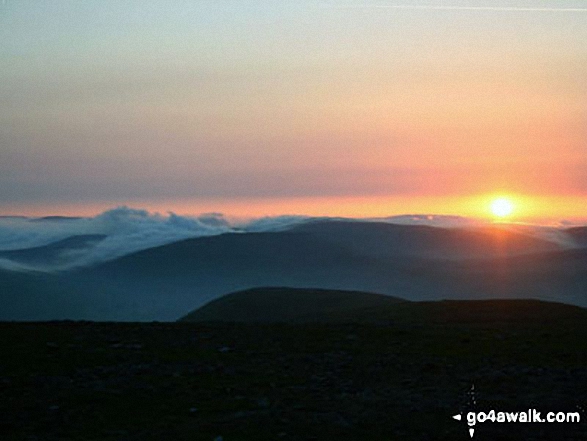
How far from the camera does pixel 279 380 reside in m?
23.8

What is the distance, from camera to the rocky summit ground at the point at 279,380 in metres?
19.0

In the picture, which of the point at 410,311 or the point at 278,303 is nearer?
the point at 410,311

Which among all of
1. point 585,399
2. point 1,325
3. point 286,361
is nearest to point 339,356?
point 286,361

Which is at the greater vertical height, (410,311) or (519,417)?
(410,311)

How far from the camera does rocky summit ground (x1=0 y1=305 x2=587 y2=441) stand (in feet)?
62.4

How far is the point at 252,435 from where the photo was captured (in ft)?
60.3

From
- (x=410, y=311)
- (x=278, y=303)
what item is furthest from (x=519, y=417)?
(x=278, y=303)

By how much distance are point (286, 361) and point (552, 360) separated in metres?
7.93

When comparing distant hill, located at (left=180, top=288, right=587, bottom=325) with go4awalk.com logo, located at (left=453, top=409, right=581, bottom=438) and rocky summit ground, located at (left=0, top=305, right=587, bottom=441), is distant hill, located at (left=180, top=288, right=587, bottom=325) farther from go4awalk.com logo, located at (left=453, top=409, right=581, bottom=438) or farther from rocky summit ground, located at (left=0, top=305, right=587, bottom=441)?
go4awalk.com logo, located at (left=453, top=409, right=581, bottom=438)

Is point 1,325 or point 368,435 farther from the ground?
point 1,325

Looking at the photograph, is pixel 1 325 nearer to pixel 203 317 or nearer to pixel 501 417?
pixel 501 417

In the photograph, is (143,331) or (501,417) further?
(143,331)

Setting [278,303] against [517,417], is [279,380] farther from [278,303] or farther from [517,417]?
[278,303]

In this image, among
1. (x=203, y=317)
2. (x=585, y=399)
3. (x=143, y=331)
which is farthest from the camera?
(x=203, y=317)
